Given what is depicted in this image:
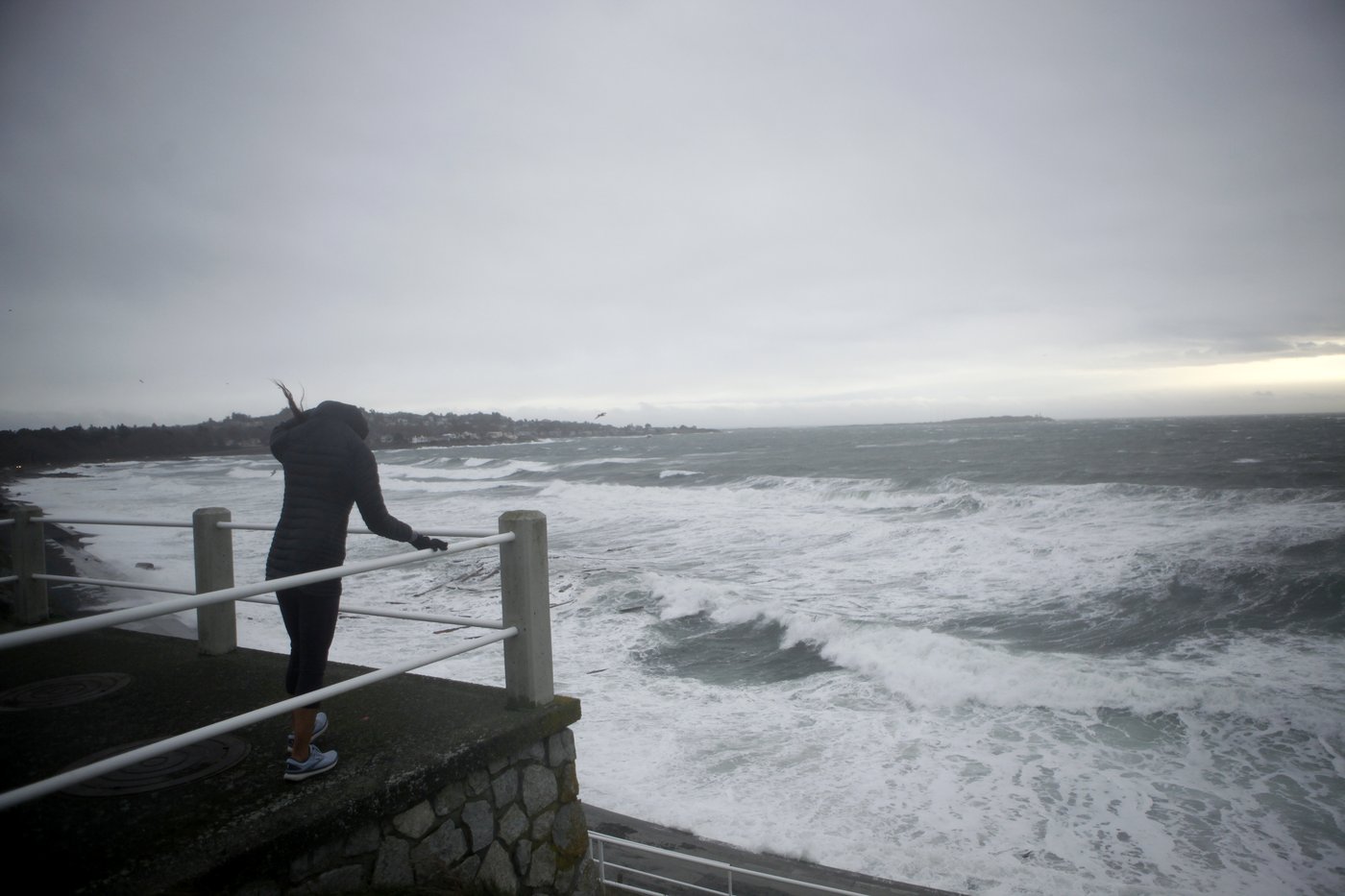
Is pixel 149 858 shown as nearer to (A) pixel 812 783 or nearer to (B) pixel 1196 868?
(A) pixel 812 783

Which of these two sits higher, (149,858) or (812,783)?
(149,858)

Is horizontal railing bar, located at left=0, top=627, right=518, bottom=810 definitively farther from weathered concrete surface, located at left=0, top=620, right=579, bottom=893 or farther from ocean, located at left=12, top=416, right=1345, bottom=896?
ocean, located at left=12, top=416, right=1345, bottom=896

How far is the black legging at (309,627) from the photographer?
8.95ft

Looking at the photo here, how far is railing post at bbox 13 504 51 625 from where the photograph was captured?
4.44 meters

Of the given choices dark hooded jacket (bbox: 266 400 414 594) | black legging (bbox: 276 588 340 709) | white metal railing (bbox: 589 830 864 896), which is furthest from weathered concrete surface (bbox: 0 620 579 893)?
white metal railing (bbox: 589 830 864 896)

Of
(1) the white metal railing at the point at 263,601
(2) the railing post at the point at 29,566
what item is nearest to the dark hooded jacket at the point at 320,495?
(1) the white metal railing at the point at 263,601

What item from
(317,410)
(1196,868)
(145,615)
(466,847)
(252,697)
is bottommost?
(1196,868)

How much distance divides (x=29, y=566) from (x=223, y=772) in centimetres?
325

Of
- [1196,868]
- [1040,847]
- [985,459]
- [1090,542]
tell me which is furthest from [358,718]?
[985,459]

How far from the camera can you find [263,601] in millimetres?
2746

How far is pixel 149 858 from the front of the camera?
2.13 m

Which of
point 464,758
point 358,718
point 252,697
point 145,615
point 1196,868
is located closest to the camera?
point 145,615

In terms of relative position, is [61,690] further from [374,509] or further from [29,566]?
[374,509]

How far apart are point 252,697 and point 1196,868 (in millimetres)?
7468
